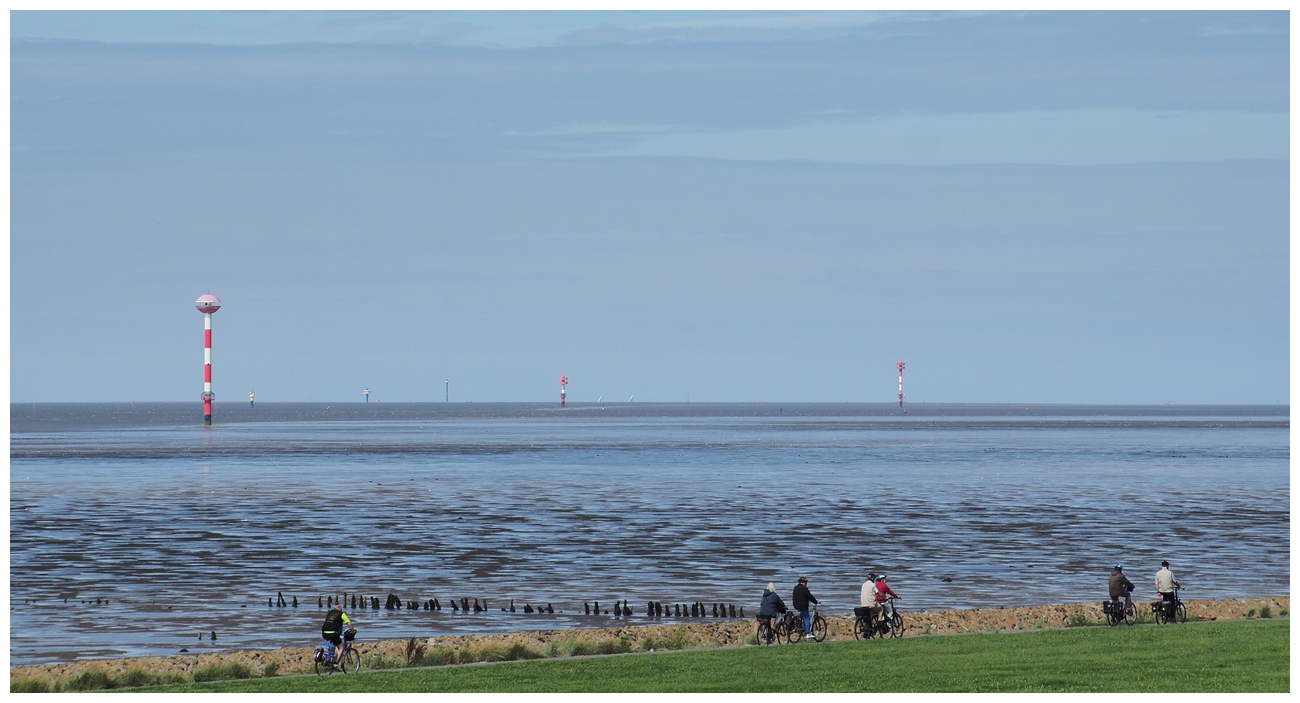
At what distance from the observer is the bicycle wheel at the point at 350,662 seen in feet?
101

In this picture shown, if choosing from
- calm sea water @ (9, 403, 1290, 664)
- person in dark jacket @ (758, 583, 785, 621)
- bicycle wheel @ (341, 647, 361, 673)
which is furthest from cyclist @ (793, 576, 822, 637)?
bicycle wheel @ (341, 647, 361, 673)

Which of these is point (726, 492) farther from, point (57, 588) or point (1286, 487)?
point (57, 588)

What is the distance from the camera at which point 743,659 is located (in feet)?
101

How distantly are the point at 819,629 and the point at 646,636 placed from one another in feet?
13.3

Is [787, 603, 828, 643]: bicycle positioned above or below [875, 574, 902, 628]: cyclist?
below

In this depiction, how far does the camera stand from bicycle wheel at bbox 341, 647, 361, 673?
30873mm

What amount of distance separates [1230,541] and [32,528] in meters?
48.2

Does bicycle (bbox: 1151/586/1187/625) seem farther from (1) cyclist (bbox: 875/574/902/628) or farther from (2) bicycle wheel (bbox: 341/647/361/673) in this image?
(2) bicycle wheel (bbox: 341/647/361/673)

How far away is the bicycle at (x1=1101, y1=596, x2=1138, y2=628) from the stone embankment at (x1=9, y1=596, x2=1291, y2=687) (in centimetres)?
63

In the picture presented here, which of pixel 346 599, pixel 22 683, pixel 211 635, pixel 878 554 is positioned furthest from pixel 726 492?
pixel 22 683

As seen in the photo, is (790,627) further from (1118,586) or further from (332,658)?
(332,658)

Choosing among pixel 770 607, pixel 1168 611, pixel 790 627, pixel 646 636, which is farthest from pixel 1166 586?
pixel 646 636

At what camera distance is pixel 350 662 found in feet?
103

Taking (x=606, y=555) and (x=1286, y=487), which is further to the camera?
(x=1286, y=487)
